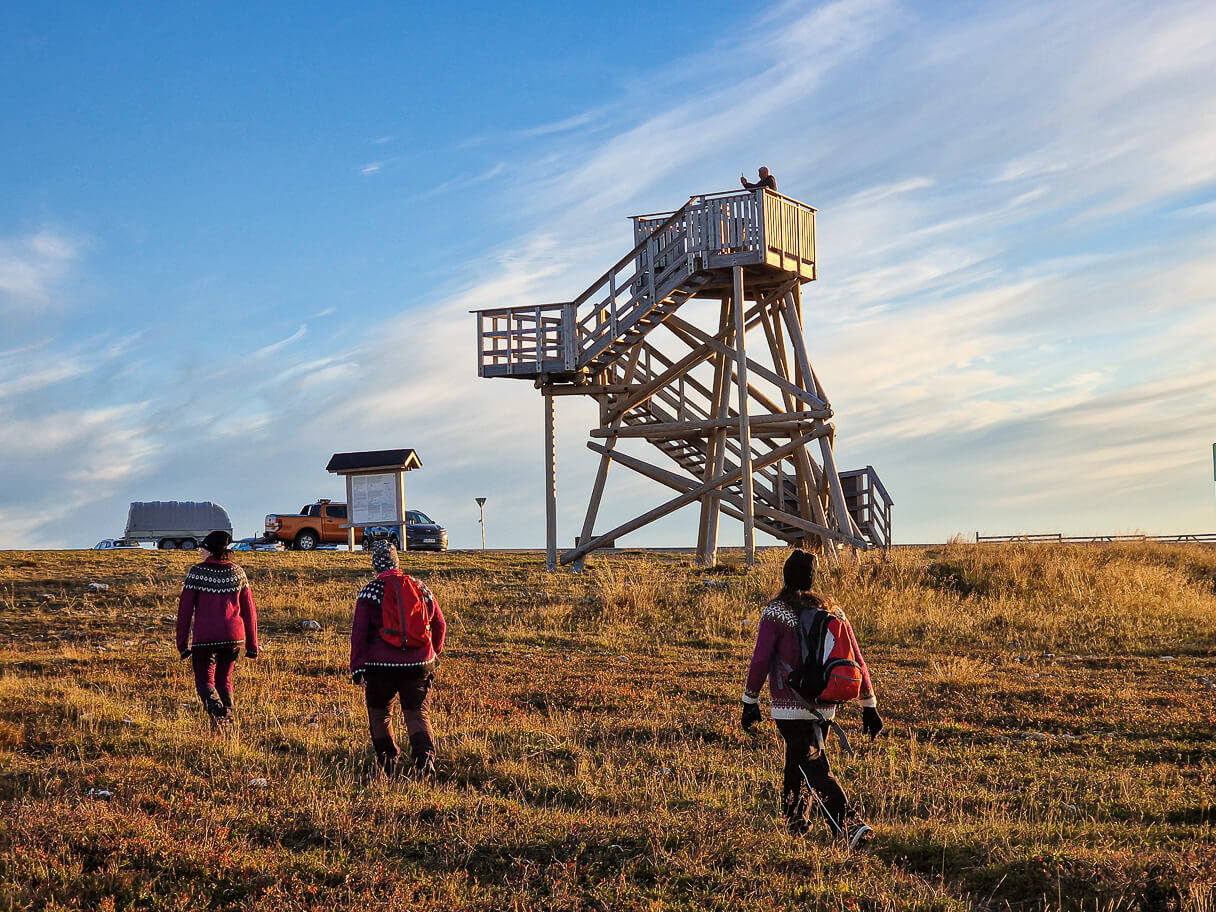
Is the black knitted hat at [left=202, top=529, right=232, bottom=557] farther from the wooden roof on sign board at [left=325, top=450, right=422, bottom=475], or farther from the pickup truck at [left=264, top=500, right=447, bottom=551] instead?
the pickup truck at [left=264, top=500, right=447, bottom=551]

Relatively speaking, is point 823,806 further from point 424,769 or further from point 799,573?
point 424,769

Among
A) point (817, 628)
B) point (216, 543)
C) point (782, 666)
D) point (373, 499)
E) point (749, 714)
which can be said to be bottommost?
point (749, 714)

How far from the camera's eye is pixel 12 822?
28.3 ft

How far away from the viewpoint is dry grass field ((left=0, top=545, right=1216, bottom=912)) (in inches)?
301

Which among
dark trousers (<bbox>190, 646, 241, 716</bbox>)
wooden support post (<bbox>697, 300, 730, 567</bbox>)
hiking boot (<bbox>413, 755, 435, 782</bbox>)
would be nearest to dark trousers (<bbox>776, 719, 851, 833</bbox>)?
hiking boot (<bbox>413, 755, 435, 782</bbox>)

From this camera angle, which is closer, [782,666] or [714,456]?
[782,666]

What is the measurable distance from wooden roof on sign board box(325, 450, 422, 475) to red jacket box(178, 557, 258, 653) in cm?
2250

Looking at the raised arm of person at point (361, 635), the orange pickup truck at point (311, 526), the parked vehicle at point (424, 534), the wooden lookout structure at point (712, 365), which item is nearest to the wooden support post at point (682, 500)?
the wooden lookout structure at point (712, 365)

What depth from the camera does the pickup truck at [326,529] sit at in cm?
4612

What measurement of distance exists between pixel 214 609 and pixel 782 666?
6.72 metres

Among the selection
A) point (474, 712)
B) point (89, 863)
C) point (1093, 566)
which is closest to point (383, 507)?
point (1093, 566)

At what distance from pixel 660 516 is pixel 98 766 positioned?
2145cm

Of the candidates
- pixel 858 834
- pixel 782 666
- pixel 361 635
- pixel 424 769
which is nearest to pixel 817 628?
pixel 782 666

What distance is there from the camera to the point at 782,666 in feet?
27.5
